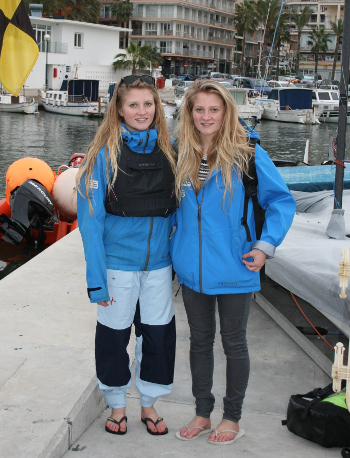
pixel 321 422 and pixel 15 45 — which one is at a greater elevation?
pixel 15 45

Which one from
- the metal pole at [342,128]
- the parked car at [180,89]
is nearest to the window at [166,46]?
the parked car at [180,89]

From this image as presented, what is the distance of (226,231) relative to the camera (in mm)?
2859

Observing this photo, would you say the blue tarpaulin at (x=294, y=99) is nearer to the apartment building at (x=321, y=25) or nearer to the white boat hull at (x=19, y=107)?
the white boat hull at (x=19, y=107)

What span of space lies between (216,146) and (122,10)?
81083 mm

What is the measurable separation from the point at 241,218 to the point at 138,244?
51cm

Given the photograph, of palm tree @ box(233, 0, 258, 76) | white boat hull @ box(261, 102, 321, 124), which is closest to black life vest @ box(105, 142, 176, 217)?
white boat hull @ box(261, 102, 321, 124)

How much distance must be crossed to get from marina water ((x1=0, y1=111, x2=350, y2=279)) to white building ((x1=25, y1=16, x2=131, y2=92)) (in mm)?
9073

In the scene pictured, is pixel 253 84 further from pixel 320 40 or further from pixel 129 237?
pixel 129 237

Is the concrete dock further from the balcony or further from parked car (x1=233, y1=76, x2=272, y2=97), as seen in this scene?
parked car (x1=233, y1=76, x2=272, y2=97)

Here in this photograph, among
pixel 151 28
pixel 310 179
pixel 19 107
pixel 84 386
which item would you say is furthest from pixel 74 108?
pixel 151 28

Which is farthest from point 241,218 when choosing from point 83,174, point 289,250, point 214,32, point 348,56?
point 214,32

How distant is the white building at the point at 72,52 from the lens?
1893 inches

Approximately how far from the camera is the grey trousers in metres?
2.89

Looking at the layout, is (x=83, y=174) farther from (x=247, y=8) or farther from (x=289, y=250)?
(x=247, y=8)
